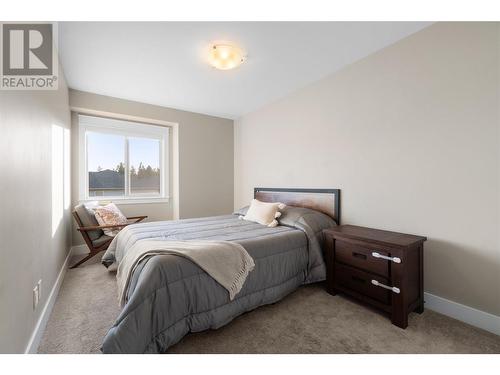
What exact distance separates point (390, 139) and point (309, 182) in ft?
3.68

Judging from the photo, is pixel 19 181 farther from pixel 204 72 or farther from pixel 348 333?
pixel 348 333

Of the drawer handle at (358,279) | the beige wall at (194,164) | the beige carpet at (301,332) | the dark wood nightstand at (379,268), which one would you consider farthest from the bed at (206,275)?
the beige wall at (194,164)

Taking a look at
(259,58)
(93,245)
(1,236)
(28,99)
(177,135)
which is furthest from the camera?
(177,135)

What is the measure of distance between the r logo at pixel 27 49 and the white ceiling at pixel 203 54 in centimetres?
19

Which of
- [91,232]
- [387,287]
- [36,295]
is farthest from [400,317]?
[91,232]

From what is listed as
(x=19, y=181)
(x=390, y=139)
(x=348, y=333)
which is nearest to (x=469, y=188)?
(x=390, y=139)

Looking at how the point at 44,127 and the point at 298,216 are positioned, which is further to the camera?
the point at 298,216

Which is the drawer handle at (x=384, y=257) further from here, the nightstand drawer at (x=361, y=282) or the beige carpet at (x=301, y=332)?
the beige carpet at (x=301, y=332)

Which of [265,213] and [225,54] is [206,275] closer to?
[265,213]

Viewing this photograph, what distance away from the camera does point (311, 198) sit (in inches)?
119

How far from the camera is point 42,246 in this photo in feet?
5.98

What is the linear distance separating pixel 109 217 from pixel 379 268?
3349 mm

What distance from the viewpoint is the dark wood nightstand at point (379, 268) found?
5.69 ft

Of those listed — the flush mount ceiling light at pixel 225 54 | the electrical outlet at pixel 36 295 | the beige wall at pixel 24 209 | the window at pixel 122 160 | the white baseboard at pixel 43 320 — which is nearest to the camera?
the beige wall at pixel 24 209
